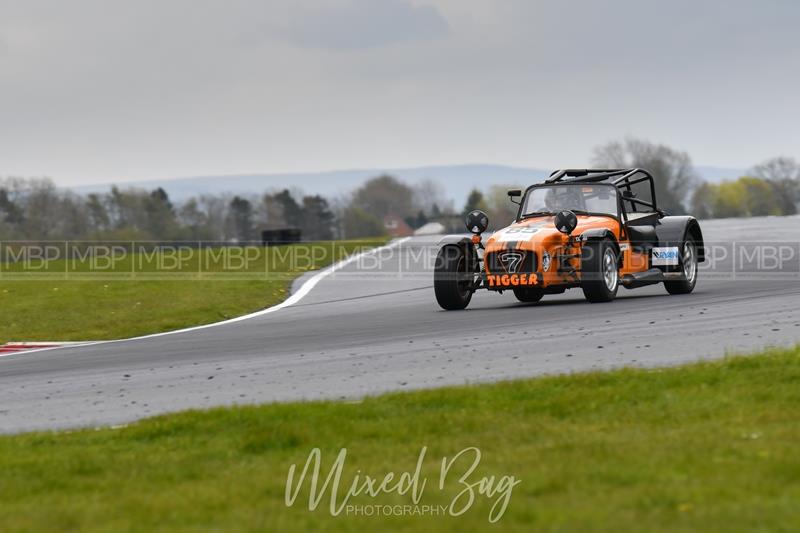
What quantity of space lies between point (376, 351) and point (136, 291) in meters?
13.7

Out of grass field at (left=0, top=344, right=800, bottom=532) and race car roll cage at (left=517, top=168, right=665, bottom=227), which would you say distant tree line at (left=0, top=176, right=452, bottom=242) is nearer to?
race car roll cage at (left=517, top=168, right=665, bottom=227)

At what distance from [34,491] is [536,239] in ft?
32.0

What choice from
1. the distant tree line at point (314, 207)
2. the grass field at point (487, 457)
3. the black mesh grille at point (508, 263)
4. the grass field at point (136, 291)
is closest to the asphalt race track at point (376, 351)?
the black mesh grille at point (508, 263)

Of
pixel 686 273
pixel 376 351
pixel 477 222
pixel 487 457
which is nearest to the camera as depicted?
pixel 487 457

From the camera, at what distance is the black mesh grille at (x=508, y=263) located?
49.1ft

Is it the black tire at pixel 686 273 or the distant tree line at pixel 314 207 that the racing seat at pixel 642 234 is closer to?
the black tire at pixel 686 273

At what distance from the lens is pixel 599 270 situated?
14.8 metres

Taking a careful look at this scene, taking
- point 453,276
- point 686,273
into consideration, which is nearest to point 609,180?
point 686,273

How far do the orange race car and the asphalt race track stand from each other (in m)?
0.37

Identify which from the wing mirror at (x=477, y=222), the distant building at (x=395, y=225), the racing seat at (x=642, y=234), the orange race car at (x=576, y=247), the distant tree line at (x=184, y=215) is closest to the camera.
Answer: the orange race car at (x=576, y=247)

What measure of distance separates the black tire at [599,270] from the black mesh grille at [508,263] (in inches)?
26.1

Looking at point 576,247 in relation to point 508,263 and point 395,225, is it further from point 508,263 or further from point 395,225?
point 395,225

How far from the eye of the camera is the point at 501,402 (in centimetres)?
775

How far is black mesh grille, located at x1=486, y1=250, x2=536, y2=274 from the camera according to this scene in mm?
14953
